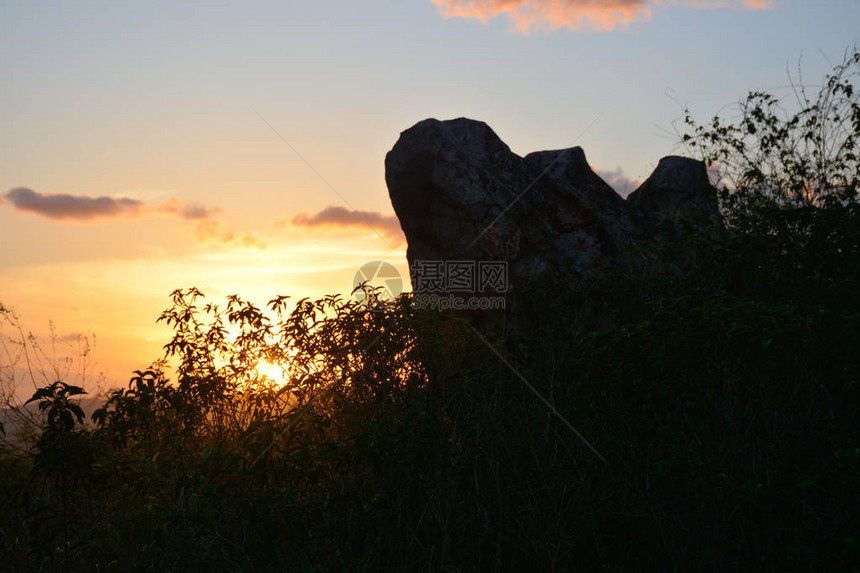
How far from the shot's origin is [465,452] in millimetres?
4527

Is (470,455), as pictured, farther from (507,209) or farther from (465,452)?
(507,209)

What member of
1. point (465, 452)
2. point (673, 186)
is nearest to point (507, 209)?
point (673, 186)

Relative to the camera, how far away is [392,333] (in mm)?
5539

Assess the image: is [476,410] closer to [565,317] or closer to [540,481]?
[540,481]

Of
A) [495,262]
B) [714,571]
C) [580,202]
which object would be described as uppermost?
[580,202]

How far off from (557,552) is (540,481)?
2.32 ft

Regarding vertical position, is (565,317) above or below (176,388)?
above

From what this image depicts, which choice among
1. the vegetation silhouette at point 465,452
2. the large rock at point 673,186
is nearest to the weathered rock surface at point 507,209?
the large rock at point 673,186

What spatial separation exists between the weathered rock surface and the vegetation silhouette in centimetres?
267

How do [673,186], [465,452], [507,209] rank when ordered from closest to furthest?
[465,452] → [507,209] → [673,186]

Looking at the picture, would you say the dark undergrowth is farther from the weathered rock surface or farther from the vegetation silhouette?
the weathered rock surface

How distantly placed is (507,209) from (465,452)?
464cm

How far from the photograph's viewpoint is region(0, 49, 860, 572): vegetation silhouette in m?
3.71

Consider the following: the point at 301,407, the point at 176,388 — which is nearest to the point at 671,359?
the point at 301,407
